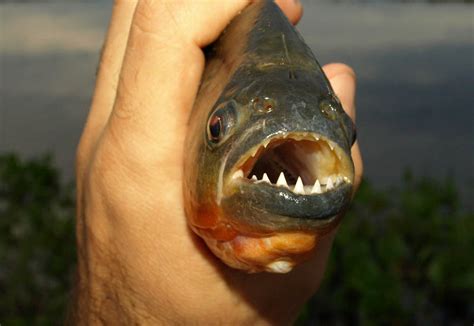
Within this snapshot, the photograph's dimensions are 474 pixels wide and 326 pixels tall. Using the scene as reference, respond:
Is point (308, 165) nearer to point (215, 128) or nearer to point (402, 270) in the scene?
point (215, 128)

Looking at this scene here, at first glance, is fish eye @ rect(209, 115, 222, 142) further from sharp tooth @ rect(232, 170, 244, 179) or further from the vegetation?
the vegetation

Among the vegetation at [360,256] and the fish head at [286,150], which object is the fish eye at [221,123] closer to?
the fish head at [286,150]

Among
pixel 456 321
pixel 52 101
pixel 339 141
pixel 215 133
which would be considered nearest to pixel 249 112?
pixel 215 133

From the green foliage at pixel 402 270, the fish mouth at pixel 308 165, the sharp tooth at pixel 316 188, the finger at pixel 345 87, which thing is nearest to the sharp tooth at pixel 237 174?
the fish mouth at pixel 308 165

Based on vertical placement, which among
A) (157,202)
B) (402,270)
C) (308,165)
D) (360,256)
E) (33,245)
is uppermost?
(308,165)

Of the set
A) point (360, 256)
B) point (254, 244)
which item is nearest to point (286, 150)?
point (254, 244)

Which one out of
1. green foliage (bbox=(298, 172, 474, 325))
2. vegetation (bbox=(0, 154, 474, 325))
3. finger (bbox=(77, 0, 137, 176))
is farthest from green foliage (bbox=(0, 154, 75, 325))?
finger (bbox=(77, 0, 137, 176))

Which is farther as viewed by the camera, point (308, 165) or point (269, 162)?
point (269, 162)

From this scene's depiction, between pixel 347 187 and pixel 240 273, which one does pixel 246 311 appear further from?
pixel 347 187
